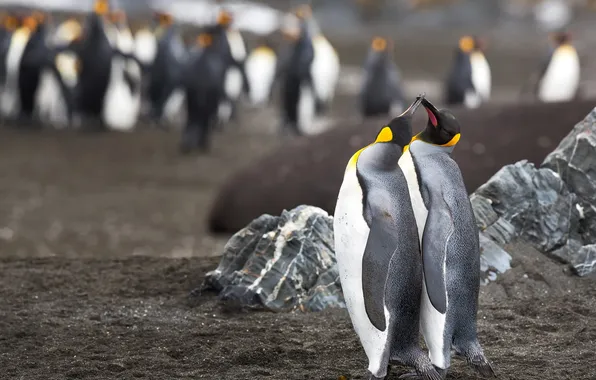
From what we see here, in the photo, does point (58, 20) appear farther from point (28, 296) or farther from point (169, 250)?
point (28, 296)

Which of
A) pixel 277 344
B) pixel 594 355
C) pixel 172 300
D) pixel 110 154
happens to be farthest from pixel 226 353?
pixel 110 154

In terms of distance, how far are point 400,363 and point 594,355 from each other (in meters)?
0.84

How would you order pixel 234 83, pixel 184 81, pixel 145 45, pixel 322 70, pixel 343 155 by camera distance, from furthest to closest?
pixel 145 45 → pixel 234 83 → pixel 322 70 → pixel 184 81 → pixel 343 155

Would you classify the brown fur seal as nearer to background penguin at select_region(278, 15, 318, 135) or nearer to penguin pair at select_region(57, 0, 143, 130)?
background penguin at select_region(278, 15, 318, 135)

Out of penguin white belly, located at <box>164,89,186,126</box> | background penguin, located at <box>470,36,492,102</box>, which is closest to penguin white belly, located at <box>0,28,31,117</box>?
penguin white belly, located at <box>164,89,186,126</box>

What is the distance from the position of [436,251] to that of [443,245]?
4cm

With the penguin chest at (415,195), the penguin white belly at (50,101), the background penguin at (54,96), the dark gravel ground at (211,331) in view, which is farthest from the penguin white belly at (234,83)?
the penguin chest at (415,195)

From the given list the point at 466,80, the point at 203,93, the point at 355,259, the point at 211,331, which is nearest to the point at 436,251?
the point at 355,259

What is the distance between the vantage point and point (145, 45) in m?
20.0

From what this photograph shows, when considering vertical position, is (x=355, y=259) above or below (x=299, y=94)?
above

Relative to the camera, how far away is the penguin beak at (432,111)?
3709 millimetres

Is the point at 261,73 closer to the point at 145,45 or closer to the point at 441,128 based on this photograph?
the point at 145,45

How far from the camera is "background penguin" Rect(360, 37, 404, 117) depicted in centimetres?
1474

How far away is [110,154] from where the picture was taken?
1297 centimetres
